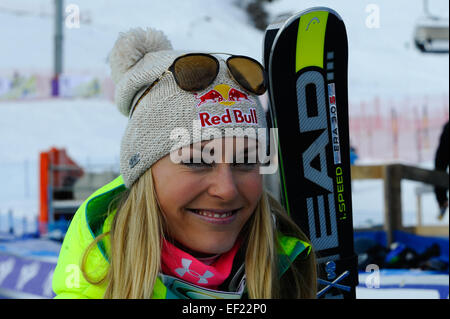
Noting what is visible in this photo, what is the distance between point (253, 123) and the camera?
1.29 m

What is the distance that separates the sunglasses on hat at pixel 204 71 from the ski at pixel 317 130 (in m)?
0.46

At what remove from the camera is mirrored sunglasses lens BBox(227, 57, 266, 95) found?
4.26 feet

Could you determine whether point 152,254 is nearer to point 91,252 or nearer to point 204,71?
point 91,252

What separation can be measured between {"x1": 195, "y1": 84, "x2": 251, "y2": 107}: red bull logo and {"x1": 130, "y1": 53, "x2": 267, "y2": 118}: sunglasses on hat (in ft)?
0.06

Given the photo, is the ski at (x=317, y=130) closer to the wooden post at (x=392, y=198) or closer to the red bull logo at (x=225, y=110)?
the red bull logo at (x=225, y=110)

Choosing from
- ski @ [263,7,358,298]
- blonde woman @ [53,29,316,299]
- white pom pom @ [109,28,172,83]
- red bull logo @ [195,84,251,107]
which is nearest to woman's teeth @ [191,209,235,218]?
blonde woman @ [53,29,316,299]

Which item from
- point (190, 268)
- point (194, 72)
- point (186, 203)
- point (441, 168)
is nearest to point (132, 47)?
point (194, 72)

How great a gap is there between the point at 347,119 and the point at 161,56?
0.74m

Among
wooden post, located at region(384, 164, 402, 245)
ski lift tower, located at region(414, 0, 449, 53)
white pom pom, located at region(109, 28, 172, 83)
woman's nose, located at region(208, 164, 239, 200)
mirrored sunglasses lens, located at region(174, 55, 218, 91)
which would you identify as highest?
ski lift tower, located at region(414, 0, 449, 53)

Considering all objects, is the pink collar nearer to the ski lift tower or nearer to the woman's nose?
the woman's nose

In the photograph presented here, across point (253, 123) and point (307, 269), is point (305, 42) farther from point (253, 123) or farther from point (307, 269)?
point (307, 269)

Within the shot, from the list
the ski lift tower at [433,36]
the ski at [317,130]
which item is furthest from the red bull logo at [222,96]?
the ski lift tower at [433,36]

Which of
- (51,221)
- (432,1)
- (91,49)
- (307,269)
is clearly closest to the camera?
(307,269)

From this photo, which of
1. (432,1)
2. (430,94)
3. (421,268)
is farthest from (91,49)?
(421,268)
